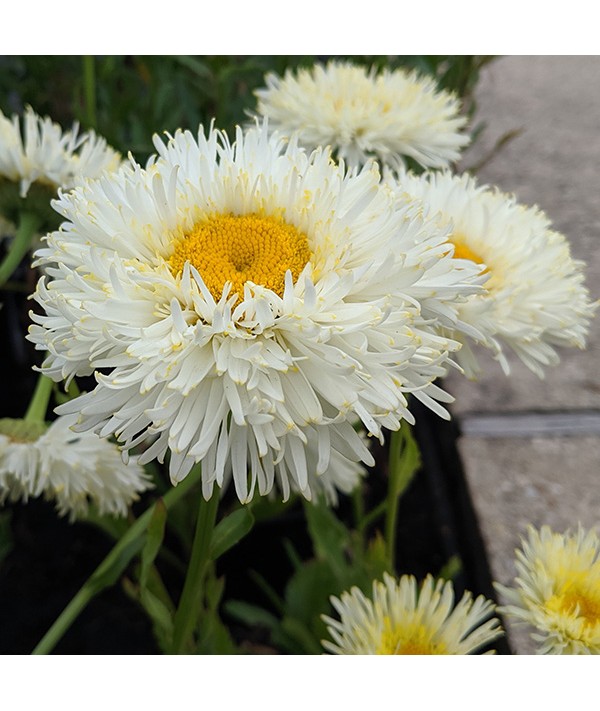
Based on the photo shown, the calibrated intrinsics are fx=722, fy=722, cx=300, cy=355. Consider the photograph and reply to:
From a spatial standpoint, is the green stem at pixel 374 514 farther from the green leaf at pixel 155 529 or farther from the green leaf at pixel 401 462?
the green leaf at pixel 155 529

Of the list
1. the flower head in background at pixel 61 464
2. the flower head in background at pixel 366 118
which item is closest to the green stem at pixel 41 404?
the flower head in background at pixel 61 464

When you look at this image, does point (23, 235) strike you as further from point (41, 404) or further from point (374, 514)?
point (374, 514)

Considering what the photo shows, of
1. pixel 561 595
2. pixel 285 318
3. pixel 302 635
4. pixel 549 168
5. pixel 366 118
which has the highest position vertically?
pixel 549 168

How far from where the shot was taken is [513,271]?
655 millimetres

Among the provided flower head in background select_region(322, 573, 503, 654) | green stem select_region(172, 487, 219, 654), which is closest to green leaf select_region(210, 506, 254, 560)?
green stem select_region(172, 487, 219, 654)

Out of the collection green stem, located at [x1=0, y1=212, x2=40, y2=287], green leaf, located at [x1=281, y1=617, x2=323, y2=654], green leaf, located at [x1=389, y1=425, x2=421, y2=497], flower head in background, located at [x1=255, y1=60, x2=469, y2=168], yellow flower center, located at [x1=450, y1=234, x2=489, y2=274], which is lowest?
green leaf, located at [x1=281, y1=617, x2=323, y2=654]

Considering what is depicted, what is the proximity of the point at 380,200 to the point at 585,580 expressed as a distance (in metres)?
0.37

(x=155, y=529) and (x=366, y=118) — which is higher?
(x=366, y=118)

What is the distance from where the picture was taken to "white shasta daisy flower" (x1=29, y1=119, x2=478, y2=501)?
1.38 feet

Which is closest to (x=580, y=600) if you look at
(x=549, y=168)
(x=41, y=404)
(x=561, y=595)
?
(x=561, y=595)

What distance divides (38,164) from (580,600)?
674 mm

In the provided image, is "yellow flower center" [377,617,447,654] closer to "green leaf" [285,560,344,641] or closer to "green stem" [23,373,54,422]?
"green leaf" [285,560,344,641]

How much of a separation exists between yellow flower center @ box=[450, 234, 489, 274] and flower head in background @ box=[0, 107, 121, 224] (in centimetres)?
37

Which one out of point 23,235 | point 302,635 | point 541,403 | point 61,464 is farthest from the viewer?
point 541,403
